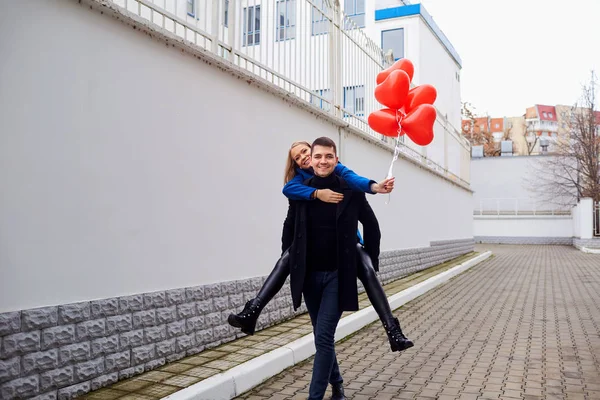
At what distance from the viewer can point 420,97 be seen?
5.62 meters

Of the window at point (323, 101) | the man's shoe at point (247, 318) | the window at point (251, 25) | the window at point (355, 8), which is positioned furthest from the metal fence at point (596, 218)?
the man's shoe at point (247, 318)

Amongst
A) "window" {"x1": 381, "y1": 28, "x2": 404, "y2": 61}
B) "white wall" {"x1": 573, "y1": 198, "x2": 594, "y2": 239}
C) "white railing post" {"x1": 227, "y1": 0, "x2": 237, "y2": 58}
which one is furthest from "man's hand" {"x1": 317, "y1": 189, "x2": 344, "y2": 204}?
"white wall" {"x1": 573, "y1": 198, "x2": 594, "y2": 239}

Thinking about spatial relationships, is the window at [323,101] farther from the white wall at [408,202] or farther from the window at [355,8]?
the window at [355,8]

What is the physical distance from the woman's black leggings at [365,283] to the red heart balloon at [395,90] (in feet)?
6.29

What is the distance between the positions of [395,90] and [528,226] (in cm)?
3423

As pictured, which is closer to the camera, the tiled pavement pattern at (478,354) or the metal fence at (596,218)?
the tiled pavement pattern at (478,354)

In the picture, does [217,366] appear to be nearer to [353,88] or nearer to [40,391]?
[40,391]

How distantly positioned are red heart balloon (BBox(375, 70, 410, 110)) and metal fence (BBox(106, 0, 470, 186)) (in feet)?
5.94

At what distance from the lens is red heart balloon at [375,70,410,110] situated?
5.46 meters

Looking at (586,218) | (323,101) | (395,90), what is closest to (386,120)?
(395,90)

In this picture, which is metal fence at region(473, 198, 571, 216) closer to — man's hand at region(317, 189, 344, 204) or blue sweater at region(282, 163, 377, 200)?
blue sweater at region(282, 163, 377, 200)

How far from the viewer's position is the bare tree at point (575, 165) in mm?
37156

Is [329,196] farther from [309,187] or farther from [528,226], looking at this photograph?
Result: [528,226]

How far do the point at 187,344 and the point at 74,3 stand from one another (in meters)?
3.06
